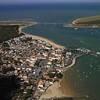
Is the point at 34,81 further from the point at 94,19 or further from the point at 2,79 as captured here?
the point at 94,19

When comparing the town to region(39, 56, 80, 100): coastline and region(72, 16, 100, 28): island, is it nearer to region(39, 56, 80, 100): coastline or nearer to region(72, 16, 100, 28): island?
region(39, 56, 80, 100): coastline

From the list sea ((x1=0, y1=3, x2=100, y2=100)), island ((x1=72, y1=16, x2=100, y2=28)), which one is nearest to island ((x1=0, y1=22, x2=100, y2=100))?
sea ((x1=0, y1=3, x2=100, y2=100))

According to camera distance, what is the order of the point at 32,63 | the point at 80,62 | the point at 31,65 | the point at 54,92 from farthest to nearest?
1. the point at 80,62
2. the point at 32,63
3. the point at 31,65
4. the point at 54,92

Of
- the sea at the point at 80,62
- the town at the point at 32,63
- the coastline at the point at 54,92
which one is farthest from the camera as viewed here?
the town at the point at 32,63

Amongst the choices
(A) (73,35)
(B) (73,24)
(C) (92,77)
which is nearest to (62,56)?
(C) (92,77)

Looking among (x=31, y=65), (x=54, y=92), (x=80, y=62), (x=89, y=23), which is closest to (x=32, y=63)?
(x=31, y=65)

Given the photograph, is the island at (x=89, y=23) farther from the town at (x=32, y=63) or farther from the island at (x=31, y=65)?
the town at (x=32, y=63)

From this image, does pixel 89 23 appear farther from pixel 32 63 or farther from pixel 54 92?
pixel 54 92

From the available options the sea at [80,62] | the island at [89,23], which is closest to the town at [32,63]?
the sea at [80,62]
